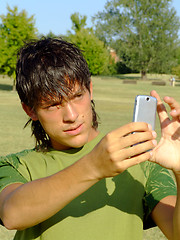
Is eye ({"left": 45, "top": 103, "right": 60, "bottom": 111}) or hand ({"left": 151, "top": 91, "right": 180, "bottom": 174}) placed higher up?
eye ({"left": 45, "top": 103, "right": 60, "bottom": 111})

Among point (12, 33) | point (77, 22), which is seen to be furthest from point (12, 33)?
point (77, 22)

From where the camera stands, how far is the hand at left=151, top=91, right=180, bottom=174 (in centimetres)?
164

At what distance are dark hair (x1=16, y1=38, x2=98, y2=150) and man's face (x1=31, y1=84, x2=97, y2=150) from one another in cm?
4

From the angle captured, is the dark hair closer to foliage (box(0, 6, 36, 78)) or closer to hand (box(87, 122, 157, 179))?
hand (box(87, 122, 157, 179))

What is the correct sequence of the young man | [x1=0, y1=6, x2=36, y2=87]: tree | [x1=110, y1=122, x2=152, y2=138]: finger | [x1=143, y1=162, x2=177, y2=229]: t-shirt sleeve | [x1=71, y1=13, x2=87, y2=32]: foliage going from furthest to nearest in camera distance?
[x1=71, y1=13, x2=87, y2=32]: foliage < [x1=0, y1=6, x2=36, y2=87]: tree < [x1=143, y1=162, x2=177, y2=229]: t-shirt sleeve < the young man < [x1=110, y1=122, x2=152, y2=138]: finger

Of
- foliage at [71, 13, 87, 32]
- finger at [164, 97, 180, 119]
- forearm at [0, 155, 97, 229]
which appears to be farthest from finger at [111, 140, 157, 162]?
foliage at [71, 13, 87, 32]

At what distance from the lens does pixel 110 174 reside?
137 cm

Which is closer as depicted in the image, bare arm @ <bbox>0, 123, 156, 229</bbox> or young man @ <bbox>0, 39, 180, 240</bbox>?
bare arm @ <bbox>0, 123, 156, 229</bbox>

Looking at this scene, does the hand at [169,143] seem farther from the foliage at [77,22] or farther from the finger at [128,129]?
the foliage at [77,22]

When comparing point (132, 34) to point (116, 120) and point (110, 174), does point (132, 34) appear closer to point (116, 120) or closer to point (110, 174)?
point (116, 120)

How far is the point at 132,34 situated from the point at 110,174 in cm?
6365

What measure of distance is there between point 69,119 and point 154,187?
1.79 ft

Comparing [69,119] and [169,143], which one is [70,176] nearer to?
[69,119]

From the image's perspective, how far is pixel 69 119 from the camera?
1723 mm
